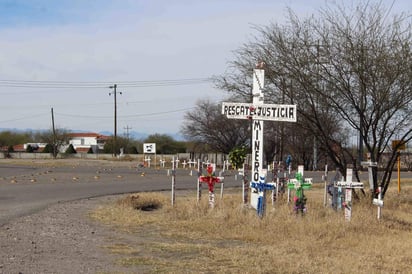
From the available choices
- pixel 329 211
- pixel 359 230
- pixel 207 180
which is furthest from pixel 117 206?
pixel 359 230

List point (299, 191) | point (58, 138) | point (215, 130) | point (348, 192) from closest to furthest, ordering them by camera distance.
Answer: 1. point (348, 192)
2. point (299, 191)
3. point (215, 130)
4. point (58, 138)

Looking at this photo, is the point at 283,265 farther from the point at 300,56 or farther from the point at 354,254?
the point at 300,56

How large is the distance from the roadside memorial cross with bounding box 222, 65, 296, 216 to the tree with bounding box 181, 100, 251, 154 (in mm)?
43944

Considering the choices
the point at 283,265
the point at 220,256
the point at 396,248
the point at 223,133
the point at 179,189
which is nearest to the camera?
the point at 283,265

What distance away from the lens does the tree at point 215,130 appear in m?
59.0

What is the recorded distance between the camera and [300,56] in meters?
15.5

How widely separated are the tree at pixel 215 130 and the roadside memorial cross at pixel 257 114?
144 feet

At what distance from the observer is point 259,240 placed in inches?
396

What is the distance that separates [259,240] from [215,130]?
51.3 meters

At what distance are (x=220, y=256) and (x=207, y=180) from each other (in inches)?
238

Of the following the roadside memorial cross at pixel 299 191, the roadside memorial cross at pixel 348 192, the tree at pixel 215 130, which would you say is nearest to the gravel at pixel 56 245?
the roadside memorial cross at pixel 299 191

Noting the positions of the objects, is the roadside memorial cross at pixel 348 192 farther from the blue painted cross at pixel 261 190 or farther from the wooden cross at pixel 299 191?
the blue painted cross at pixel 261 190

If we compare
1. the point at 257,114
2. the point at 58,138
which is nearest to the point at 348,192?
the point at 257,114

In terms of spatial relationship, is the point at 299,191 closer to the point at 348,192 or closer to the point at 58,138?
the point at 348,192
